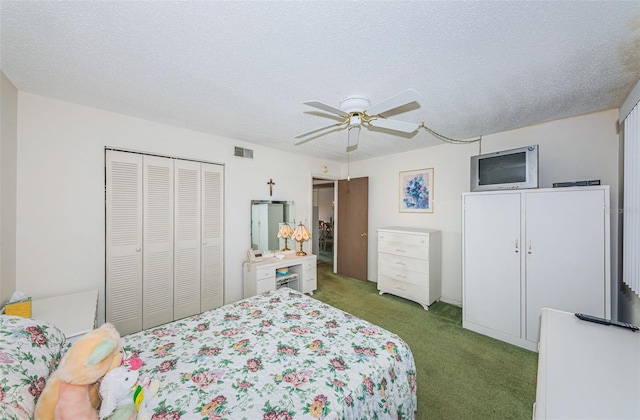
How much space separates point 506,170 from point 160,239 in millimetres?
4089

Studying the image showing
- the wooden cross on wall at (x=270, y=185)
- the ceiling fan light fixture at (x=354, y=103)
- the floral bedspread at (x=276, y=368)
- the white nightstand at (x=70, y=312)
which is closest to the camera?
the floral bedspread at (x=276, y=368)

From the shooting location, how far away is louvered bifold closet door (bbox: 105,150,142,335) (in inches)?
95.2

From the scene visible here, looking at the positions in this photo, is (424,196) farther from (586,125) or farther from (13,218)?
(13,218)

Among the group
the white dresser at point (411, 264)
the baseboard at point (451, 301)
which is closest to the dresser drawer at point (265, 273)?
the white dresser at point (411, 264)

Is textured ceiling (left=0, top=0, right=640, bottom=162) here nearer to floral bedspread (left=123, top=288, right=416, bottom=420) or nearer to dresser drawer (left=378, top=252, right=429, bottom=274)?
floral bedspread (left=123, top=288, right=416, bottom=420)

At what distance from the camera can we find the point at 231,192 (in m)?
3.37

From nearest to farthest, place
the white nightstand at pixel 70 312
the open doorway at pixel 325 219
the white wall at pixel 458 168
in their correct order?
the white nightstand at pixel 70 312 < the white wall at pixel 458 168 < the open doorway at pixel 325 219

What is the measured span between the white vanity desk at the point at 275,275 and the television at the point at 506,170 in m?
2.59

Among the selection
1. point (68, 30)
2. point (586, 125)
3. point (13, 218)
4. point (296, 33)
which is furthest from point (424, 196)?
point (13, 218)

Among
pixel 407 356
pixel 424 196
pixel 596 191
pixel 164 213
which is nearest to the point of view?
pixel 407 356

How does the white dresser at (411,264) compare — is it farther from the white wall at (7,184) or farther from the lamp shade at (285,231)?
the white wall at (7,184)

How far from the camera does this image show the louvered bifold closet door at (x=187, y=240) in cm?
286

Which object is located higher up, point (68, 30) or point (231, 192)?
point (68, 30)

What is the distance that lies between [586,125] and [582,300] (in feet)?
5.99
